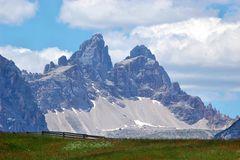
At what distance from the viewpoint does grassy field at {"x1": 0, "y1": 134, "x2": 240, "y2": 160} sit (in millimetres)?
64188

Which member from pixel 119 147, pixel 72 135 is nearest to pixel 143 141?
pixel 119 147

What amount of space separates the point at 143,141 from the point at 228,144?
507 inches

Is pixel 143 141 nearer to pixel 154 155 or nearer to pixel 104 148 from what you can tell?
pixel 104 148

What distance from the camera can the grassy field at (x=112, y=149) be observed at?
64188 millimetres

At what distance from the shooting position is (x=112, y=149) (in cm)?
7425

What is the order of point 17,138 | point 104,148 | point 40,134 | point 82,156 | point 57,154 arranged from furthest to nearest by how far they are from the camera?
point 40,134 → point 17,138 → point 104,148 → point 57,154 → point 82,156

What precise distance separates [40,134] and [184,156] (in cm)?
3155

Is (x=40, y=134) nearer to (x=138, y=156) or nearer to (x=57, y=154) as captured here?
(x=57, y=154)

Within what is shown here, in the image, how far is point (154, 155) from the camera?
64.6 m

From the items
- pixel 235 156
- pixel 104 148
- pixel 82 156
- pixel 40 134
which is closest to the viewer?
pixel 235 156

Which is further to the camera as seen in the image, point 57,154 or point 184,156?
point 57,154

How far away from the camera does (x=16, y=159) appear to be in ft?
219

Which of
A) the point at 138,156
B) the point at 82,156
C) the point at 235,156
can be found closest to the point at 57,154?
the point at 82,156

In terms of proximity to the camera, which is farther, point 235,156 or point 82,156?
point 82,156
